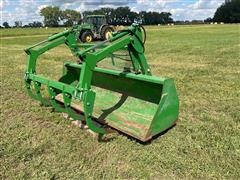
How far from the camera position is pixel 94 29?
1984 cm

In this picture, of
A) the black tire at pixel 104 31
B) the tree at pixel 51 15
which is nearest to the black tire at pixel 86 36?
the black tire at pixel 104 31

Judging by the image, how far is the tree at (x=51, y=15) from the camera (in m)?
91.1

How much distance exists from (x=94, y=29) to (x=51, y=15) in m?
77.9

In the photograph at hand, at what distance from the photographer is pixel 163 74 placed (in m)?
8.07

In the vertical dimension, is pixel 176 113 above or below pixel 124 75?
below

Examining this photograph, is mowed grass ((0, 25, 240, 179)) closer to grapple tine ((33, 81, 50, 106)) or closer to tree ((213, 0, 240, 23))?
grapple tine ((33, 81, 50, 106))

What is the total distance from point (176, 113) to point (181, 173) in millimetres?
1113

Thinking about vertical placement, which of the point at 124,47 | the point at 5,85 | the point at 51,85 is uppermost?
the point at 124,47

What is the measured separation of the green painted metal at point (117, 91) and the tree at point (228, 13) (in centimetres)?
9284

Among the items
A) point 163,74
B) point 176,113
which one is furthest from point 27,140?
point 163,74

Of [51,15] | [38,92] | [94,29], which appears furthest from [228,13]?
[38,92]

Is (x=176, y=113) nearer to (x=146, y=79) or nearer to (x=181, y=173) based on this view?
(x=146, y=79)

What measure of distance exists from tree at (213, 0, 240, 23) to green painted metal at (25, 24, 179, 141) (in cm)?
9284

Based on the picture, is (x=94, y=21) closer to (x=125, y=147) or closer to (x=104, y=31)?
(x=104, y=31)
